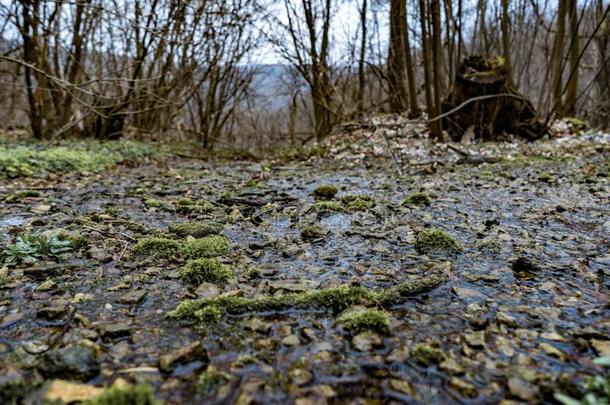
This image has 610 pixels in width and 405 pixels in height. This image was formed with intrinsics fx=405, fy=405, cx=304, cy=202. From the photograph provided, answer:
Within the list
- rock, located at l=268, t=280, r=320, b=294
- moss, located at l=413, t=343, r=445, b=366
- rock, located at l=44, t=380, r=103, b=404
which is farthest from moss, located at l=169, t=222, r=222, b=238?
moss, located at l=413, t=343, r=445, b=366

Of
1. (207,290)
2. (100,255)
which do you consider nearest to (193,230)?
(100,255)

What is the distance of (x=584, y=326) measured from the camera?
5.50 ft

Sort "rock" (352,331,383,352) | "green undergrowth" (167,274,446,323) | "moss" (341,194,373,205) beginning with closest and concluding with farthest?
"rock" (352,331,383,352)
"green undergrowth" (167,274,446,323)
"moss" (341,194,373,205)

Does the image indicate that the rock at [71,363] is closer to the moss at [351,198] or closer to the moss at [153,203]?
the moss at [153,203]

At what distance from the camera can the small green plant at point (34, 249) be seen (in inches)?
95.0

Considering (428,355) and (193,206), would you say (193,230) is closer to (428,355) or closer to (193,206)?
(193,206)

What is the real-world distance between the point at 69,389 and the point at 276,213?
2.70 metres

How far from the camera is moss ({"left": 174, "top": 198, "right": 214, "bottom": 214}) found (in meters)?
3.94

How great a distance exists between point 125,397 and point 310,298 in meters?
0.94

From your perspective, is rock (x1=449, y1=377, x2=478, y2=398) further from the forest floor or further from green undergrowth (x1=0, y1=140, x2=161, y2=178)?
green undergrowth (x1=0, y1=140, x2=161, y2=178)

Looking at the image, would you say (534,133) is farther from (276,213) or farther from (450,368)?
(450,368)

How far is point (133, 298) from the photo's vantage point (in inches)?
78.1

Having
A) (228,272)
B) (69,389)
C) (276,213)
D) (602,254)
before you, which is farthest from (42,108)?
(602,254)

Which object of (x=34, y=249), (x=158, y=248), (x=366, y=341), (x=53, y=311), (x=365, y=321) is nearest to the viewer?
(x=366, y=341)
